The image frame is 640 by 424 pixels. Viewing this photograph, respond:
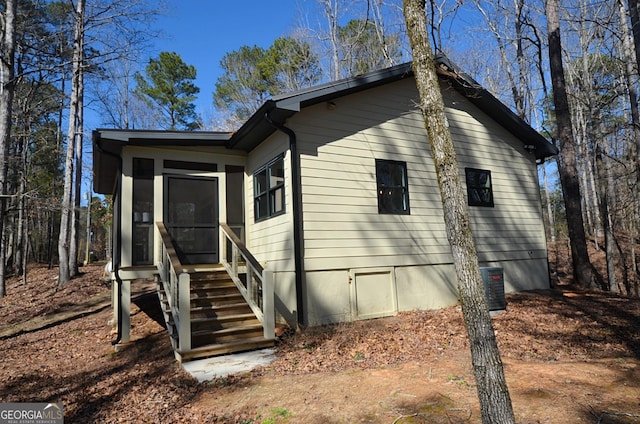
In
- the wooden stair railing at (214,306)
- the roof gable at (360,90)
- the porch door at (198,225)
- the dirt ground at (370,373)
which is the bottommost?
the dirt ground at (370,373)

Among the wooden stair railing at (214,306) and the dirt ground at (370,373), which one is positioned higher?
the wooden stair railing at (214,306)

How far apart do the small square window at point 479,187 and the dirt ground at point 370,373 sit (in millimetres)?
2364

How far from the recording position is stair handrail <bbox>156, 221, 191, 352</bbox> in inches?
229

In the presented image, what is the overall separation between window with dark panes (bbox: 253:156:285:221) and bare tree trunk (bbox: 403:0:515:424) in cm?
475

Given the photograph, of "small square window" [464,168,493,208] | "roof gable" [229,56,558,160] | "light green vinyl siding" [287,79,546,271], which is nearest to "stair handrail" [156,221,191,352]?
"light green vinyl siding" [287,79,546,271]

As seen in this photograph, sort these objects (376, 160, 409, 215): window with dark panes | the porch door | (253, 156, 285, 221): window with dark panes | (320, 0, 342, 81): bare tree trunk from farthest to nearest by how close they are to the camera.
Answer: (320, 0, 342, 81): bare tree trunk < the porch door < (376, 160, 409, 215): window with dark panes < (253, 156, 285, 221): window with dark panes

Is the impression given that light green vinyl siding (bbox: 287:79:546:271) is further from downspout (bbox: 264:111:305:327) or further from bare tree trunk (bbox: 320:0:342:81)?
bare tree trunk (bbox: 320:0:342:81)

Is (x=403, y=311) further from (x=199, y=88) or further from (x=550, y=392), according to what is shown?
(x=199, y=88)

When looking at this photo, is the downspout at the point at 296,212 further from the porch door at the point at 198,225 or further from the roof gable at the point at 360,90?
the porch door at the point at 198,225

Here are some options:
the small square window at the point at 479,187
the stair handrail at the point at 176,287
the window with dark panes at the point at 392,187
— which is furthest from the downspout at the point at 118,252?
the small square window at the point at 479,187

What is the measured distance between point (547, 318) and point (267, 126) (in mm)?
6169

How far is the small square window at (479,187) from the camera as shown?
31.4 ft

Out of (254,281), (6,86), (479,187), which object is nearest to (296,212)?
(254,281)

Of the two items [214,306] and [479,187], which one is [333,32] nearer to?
[479,187]
